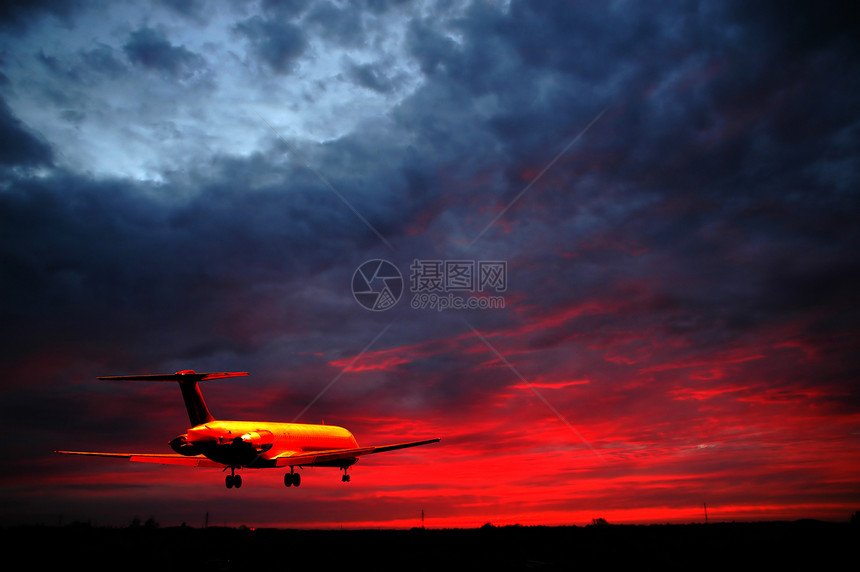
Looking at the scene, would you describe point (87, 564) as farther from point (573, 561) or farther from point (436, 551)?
point (573, 561)

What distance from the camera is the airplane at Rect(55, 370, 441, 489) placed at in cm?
4081

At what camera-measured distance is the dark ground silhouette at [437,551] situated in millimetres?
15778

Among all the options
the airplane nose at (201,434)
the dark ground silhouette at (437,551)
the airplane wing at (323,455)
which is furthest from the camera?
the airplane wing at (323,455)

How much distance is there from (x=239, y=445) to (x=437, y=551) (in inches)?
1066

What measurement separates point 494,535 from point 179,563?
13.5 meters

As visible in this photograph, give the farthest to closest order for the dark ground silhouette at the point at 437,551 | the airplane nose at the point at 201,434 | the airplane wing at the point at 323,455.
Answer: the airplane wing at the point at 323,455 < the airplane nose at the point at 201,434 < the dark ground silhouette at the point at 437,551

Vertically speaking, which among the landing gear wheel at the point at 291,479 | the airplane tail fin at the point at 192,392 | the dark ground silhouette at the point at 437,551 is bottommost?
the dark ground silhouette at the point at 437,551

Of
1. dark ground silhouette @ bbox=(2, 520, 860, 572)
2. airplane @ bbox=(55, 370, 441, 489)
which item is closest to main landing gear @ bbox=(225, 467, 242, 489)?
airplane @ bbox=(55, 370, 441, 489)

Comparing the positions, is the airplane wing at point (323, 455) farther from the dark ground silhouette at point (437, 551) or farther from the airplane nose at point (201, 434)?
the dark ground silhouette at point (437, 551)

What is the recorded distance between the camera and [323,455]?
53344 mm

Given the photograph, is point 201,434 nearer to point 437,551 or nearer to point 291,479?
point 291,479

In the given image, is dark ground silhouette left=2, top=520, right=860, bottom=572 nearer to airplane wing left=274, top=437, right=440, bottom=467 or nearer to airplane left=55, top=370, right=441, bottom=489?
airplane left=55, top=370, right=441, bottom=489

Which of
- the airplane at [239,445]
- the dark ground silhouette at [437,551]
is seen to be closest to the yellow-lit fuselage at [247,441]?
the airplane at [239,445]

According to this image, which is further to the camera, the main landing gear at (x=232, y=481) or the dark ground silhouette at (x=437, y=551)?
the main landing gear at (x=232, y=481)
